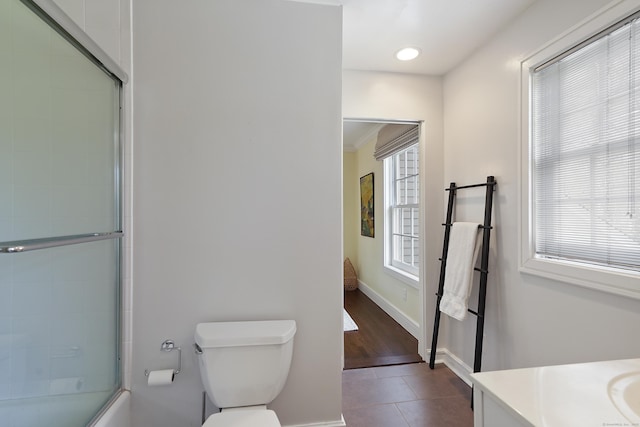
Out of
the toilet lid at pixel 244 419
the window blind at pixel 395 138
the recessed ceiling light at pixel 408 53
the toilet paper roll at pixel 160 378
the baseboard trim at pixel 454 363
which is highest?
the recessed ceiling light at pixel 408 53

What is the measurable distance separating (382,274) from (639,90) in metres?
3.01

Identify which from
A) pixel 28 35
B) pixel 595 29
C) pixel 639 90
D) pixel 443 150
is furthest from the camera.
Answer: pixel 443 150

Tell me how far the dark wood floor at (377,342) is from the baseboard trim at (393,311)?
5 cm

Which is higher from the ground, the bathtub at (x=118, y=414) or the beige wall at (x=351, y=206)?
the beige wall at (x=351, y=206)

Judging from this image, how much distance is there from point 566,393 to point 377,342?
2.20 metres

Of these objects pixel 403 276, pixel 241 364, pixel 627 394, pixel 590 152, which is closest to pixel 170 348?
pixel 241 364

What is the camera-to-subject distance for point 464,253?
6.61ft

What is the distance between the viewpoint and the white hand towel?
1966 millimetres

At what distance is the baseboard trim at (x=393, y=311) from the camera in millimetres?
2907

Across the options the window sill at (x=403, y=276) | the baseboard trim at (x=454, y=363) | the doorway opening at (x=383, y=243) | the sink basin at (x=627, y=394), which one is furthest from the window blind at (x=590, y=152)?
the window sill at (x=403, y=276)

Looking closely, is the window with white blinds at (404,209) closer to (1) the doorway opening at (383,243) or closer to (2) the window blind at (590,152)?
(1) the doorway opening at (383,243)

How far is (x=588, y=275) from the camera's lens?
4.35 ft

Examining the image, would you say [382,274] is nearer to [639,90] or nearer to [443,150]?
[443,150]

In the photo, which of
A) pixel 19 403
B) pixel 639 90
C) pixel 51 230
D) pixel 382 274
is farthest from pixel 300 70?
pixel 382 274
